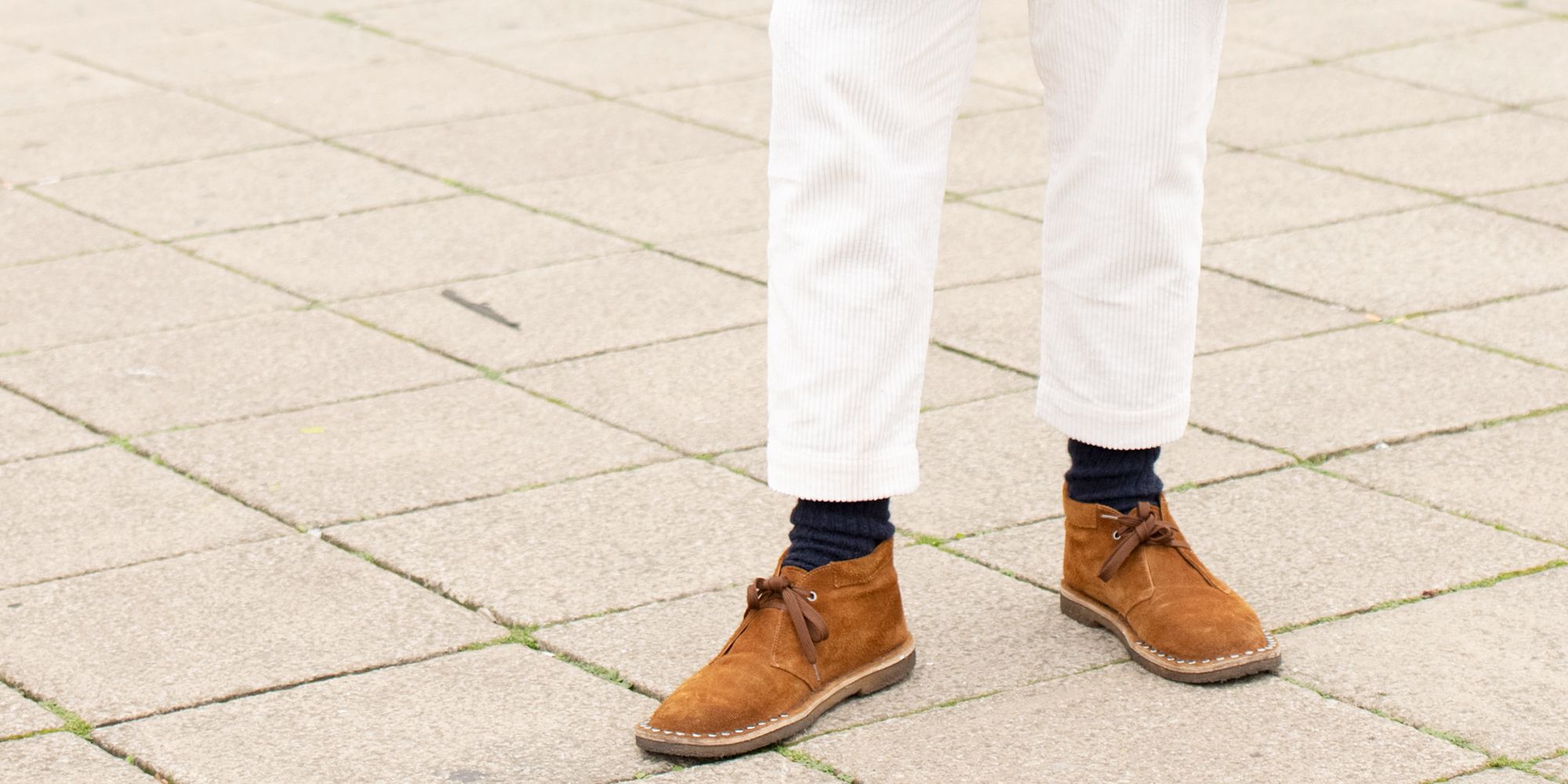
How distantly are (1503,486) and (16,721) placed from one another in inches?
87.5

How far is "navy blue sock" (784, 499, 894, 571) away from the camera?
107 inches

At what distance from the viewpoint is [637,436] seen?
12.3ft

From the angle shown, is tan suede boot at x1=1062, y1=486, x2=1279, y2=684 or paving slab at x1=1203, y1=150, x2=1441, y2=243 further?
paving slab at x1=1203, y1=150, x2=1441, y2=243

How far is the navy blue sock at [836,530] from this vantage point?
107 inches

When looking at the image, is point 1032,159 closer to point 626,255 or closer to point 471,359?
point 626,255

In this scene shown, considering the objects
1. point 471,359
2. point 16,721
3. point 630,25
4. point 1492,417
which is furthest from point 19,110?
point 1492,417

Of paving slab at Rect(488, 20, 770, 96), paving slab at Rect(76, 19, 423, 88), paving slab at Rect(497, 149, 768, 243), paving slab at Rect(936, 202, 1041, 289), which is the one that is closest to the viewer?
paving slab at Rect(936, 202, 1041, 289)

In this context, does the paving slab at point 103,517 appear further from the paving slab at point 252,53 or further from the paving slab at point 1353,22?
the paving slab at point 1353,22

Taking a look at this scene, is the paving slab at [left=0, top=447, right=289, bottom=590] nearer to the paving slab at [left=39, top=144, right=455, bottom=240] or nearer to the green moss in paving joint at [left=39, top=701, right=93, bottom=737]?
the green moss in paving joint at [left=39, top=701, right=93, bottom=737]

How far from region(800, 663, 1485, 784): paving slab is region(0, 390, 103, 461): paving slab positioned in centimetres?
173

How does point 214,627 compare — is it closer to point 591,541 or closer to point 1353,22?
point 591,541

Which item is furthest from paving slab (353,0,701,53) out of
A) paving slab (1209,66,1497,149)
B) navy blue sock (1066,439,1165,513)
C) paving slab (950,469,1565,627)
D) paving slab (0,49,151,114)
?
navy blue sock (1066,439,1165,513)

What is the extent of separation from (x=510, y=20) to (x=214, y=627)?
4745 millimetres

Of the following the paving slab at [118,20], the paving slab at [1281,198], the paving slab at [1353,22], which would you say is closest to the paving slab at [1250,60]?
the paving slab at [1353,22]
